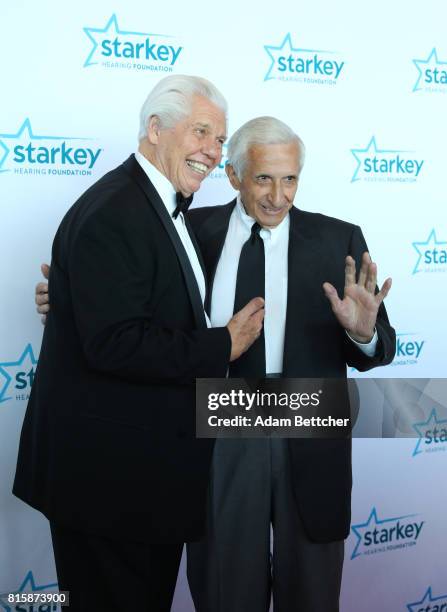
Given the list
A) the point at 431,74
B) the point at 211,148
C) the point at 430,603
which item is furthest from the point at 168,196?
the point at 430,603

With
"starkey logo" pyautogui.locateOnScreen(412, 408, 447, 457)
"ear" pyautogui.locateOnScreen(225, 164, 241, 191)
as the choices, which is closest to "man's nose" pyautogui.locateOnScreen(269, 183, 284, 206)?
"ear" pyautogui.locateOnScreen(225, 164, 241, 191)

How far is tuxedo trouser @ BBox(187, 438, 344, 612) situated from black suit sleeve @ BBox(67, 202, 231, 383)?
355mm

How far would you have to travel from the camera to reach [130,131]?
218cm

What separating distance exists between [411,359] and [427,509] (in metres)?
0.62

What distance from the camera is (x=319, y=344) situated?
166cm

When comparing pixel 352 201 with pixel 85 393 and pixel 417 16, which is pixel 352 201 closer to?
pixel 417 16

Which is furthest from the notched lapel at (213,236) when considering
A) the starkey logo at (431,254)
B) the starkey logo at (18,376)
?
the starkey logo at (431,254)

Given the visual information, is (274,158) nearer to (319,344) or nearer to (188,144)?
(188,144)

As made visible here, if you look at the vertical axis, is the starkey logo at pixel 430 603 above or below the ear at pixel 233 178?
below

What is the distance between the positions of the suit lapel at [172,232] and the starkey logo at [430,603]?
72.8 inches

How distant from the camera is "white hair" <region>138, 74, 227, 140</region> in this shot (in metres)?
1.46

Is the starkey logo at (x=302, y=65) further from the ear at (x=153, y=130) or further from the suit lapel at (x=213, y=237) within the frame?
the ear at (x=153, y=130)

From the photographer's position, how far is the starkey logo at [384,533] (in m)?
2.63

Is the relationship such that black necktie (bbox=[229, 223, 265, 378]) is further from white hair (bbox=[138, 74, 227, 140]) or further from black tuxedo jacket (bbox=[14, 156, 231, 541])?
white hair (bbox=[138, 74, 227, 140])
